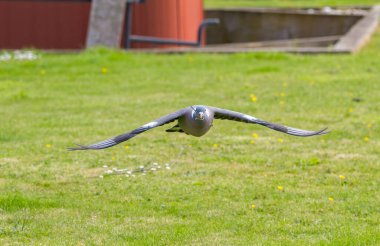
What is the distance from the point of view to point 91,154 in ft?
32.7

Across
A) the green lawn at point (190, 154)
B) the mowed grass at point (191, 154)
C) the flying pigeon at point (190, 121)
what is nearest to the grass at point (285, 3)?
the mowed grass at point (191, 154)

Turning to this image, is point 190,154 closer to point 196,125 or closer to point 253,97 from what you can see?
point 253,97

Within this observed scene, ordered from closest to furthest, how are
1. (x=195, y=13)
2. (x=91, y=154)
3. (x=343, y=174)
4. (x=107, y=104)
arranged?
(x=343, y=174), (x=91, y=154), (x=107, y=104), (x=195, y=13)

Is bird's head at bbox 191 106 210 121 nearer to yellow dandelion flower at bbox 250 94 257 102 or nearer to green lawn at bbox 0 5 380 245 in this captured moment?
green lawn at bbox 0 5 380 245

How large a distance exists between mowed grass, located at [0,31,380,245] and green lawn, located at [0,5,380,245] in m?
0.02

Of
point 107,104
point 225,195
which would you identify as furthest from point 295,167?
point 107,104

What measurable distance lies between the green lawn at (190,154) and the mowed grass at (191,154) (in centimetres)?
2

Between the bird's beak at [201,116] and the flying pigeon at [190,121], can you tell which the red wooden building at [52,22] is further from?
the bird's beak at [201,116]

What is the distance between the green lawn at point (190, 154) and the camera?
727 cm

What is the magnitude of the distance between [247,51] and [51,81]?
3825 millimetres

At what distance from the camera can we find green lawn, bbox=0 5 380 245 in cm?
727

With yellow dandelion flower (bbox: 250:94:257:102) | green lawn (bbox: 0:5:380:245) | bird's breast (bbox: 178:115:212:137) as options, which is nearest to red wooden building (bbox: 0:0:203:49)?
green lawn (bbox: 0:5:380:245)

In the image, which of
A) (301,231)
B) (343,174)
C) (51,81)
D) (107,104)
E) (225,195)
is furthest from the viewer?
(51,81)

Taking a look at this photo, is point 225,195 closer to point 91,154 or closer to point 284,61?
point 91,154
